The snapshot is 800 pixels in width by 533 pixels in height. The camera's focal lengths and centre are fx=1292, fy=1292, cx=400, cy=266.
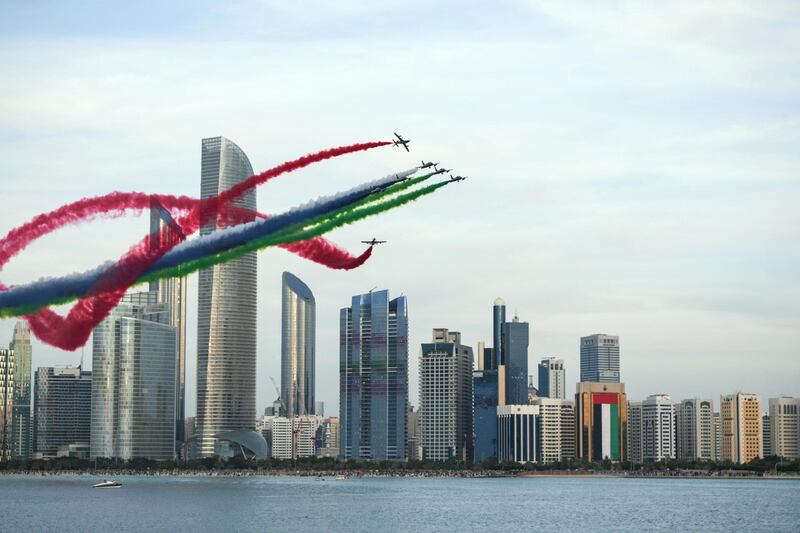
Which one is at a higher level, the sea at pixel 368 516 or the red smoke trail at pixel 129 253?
the red smoke trail at pixel 129 253

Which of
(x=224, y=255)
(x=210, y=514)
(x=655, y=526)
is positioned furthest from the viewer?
(x=210, y=514)

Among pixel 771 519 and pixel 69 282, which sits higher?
pixel 69 282

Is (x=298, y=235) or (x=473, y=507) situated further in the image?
(x=473, y=507)

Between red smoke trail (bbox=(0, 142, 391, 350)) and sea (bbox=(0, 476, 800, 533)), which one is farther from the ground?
red smoke trail (bbox=(0, 142, 391, 350))

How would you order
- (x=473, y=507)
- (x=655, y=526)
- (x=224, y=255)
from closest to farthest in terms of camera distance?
(x=224, y=255)
(x=655, y=526)
(x=473, y=507)

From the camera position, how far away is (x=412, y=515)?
543 feet

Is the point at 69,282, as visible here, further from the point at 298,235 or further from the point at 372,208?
the point at 372,208

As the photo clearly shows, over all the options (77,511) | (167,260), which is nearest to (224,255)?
(167,260)

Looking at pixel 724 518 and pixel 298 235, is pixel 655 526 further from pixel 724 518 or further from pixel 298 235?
pixel 298 235

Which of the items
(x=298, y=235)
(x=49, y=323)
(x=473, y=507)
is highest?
(x=298, y=235)

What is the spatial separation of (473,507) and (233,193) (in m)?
86.4

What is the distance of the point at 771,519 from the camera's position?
Result: 167625mm

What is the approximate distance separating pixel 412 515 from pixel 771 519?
153ft

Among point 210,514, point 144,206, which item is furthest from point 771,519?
point 144,206
